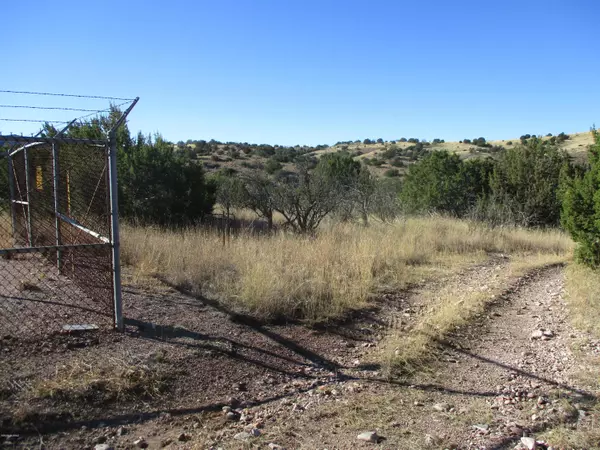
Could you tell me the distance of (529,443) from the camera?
318 centimetres

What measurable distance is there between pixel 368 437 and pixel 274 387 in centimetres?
113

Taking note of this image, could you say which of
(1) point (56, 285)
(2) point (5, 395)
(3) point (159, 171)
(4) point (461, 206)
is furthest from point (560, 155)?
(2) point (5, 395)

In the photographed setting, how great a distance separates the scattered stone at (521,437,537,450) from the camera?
315 centimetres

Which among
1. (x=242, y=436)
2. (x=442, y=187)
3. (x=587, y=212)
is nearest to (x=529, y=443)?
(x=242, y=436)

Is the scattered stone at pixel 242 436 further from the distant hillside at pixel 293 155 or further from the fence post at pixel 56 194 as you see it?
the distant hillside at pixel 293 155

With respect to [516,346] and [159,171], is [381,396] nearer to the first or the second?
[516,346]

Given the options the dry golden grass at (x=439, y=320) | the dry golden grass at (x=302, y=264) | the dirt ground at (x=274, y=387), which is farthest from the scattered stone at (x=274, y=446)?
the dry golden grass at (x=302, y=264)

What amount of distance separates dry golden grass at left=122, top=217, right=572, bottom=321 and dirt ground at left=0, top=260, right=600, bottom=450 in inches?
18.6

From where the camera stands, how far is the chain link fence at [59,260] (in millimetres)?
4688

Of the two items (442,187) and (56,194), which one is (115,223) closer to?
(56,194)

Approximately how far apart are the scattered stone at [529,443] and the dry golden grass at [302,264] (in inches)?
114

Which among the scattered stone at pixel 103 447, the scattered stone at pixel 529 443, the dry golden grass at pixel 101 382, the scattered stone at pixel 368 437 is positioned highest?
the dry golden grass at pixel 101 382

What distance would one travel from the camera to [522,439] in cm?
325

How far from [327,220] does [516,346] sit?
9.32 m
